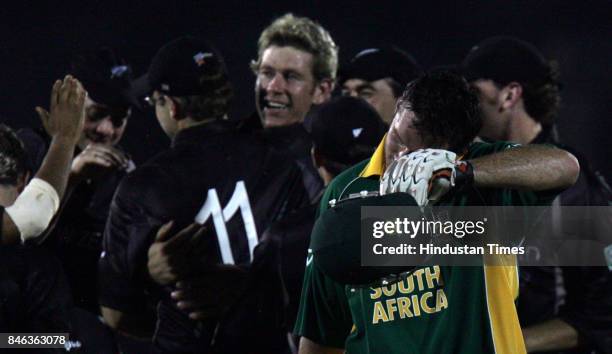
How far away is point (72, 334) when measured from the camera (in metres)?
3.11

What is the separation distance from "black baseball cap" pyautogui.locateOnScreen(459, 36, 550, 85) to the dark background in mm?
2107

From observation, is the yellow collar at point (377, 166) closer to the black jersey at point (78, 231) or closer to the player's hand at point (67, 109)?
the player's hand at point (67, 109)

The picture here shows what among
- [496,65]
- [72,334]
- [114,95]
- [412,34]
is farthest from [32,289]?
[412,34]

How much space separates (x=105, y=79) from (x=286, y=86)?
0.86 metres

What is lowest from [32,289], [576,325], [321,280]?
[576,325]

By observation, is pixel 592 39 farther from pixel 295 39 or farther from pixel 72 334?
pixel 72 334

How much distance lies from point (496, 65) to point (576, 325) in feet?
3.64

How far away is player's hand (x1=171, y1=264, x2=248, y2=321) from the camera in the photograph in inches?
127

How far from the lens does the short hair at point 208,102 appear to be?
356 cm

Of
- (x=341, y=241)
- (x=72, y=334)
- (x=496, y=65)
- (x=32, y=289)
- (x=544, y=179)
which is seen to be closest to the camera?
(x=341, y=241)

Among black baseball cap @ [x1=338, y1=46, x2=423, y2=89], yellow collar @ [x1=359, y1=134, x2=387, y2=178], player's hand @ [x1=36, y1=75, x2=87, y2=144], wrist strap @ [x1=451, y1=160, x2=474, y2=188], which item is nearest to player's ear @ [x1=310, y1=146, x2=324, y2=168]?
player's hand @ [x1=36, y1=75, x2=87, y2=144]

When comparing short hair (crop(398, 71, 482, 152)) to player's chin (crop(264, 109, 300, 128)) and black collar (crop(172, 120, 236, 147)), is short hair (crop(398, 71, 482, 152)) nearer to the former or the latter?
black collar (crop(172, 120, 236, 147))

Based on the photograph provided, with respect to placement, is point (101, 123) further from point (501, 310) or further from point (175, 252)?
point (501, 310)

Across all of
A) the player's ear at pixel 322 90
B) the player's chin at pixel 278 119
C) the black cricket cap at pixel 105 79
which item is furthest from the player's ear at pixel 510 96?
the black cricket cap at pixel 105 79
